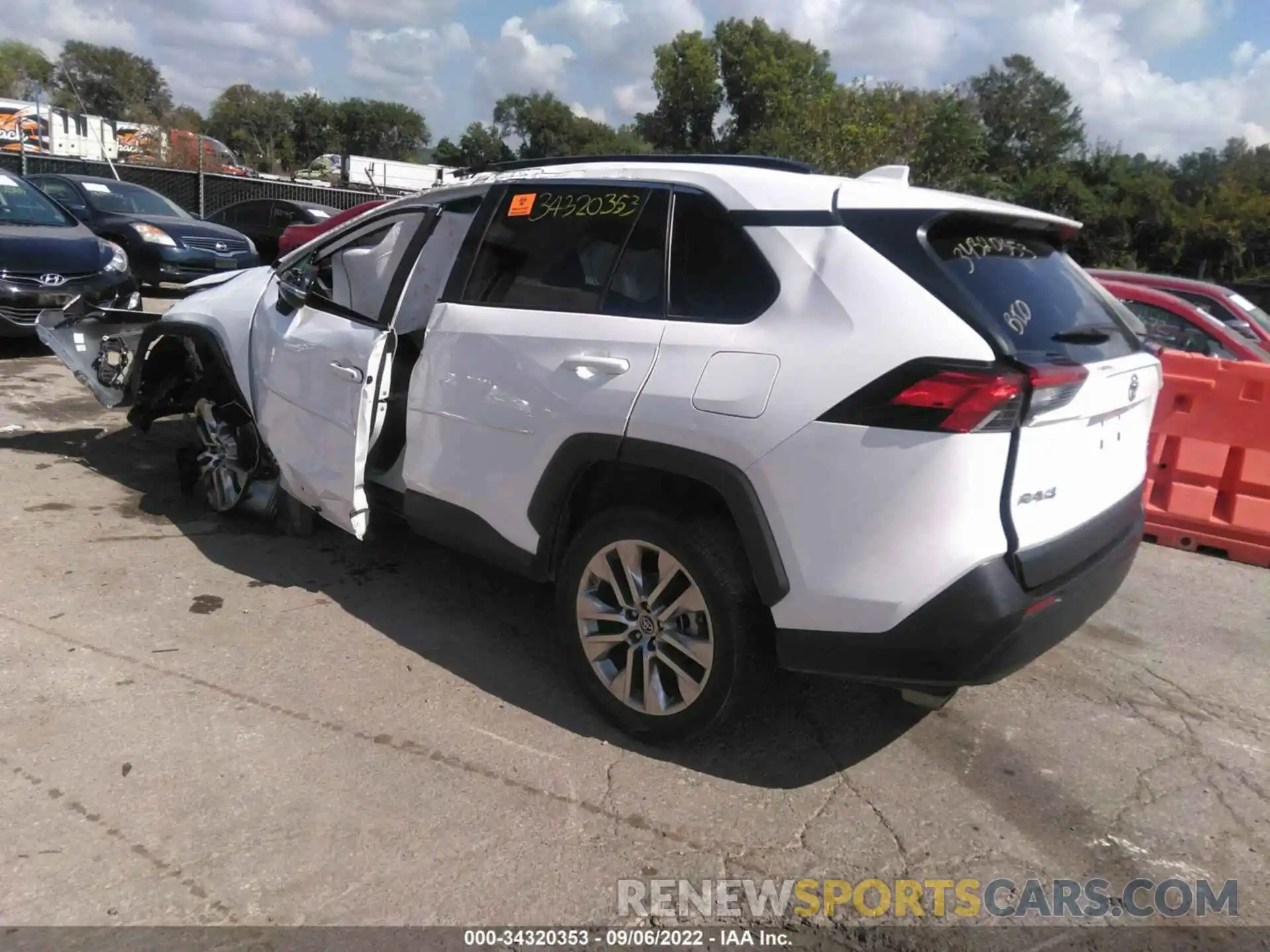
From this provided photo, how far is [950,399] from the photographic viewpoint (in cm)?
264

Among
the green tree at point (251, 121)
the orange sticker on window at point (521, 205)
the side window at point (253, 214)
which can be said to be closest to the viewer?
the orange sticker on window at point (521, 205)

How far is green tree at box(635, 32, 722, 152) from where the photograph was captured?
6600 cm

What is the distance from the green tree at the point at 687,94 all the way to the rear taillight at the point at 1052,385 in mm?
64450

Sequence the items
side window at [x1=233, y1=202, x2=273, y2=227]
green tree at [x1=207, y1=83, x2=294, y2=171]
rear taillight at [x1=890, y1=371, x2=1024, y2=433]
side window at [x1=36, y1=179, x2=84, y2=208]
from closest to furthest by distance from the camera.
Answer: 1. rear taillight at [x1=890, y1=371, x2=1024, y2=433]
2. side window at [x1=36, y1=179, x2=84, y2=208]
3. side window at [x1=233, y1=202, x2=273, y2=227]
4. green tree at [x1=207, y1=83, x2=294, y2=171]

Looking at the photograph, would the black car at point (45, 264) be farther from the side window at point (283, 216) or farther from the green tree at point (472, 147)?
the green tree at point (472, 147)

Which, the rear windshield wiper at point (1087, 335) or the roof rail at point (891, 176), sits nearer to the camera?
the rear windshield wiper at point (1087, 335)

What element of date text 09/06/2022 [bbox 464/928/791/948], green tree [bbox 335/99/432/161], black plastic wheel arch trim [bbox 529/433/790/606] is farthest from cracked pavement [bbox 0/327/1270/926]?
green tree [bbox 335/99/432/161]

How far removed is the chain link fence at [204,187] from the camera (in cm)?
2208

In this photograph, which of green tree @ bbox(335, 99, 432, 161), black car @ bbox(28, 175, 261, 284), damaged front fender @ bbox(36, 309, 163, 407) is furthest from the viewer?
green tree @ bbox(335, 99, 432, 161)

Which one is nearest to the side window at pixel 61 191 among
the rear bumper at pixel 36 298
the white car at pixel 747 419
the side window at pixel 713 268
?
the rear bumper at pixel 36 298

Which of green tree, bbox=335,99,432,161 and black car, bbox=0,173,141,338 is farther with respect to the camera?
green tree, bbox=335,99,432,161

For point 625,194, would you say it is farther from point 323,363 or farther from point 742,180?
point 323,363

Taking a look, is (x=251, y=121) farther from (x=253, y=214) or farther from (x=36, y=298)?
(x=36, y=298)

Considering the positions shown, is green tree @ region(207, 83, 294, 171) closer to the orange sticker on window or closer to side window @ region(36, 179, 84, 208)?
side window @ region(36, 179, 84, 208)
